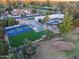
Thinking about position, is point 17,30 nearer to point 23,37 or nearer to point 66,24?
point 23,37

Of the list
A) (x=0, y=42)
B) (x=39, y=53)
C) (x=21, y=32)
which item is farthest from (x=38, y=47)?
(x=0, y=42)

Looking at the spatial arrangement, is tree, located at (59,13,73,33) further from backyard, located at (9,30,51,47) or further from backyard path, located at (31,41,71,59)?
backyard path, located at (31,41,71,59)

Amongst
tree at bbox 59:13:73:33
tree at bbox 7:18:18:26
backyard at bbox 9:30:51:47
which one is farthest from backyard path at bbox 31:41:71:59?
tree at bbox 7:18:18:26

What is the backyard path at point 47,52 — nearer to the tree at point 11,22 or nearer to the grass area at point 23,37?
the grass area at point 23,37

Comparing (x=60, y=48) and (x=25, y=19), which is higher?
(x=25, y=19)

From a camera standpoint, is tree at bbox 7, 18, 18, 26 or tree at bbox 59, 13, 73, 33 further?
tree at bbox 59, 13, 73, 33

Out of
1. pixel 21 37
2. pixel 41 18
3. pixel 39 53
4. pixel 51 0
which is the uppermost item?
pixel 51 0

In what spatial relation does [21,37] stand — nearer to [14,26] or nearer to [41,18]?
[14,26]
